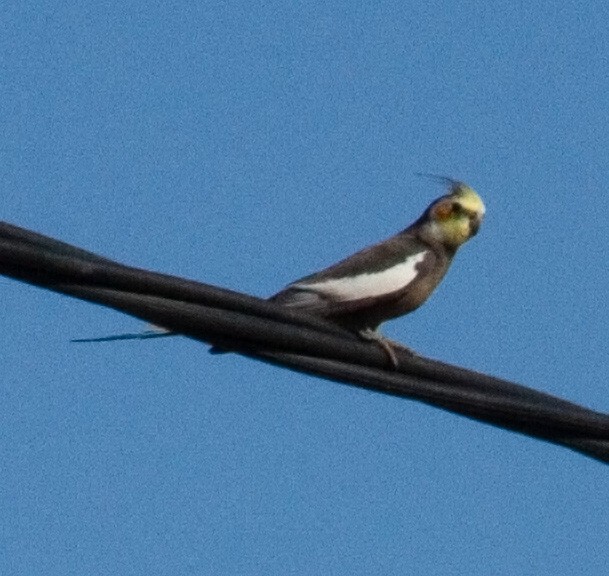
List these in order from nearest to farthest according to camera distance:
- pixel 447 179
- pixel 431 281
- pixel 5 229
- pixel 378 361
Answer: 1. pixel 5 229
2. pixel 378 361
3. pixel 431 281
4. pixel 447 179

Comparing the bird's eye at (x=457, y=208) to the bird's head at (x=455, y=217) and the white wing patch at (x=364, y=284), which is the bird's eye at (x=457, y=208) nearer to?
the bird's head at (x=455, y=217)

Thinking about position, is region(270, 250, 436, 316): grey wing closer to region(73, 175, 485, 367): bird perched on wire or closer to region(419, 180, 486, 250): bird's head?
region(73, 175, 485, 367): bird perched on wire

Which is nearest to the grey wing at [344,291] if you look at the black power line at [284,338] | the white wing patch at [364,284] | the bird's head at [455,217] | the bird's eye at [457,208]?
the white wing patch at [364,284]

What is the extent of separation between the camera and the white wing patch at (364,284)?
314 inches

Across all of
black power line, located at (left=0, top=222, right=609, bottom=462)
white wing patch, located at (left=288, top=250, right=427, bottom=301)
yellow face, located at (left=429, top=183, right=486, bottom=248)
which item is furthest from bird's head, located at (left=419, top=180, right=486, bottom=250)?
black power line, located at (left=0, top=222, right=609, bottom=462)

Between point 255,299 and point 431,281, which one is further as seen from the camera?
point 431,281

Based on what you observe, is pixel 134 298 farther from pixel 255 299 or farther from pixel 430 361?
pixel 430 361

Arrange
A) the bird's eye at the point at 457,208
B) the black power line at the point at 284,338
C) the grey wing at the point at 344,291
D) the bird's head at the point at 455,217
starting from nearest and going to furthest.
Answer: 1. the black power line at the point at 284,338
2. the grey wing at the point at 344,291
3. the bird's head at the point at 455,217
4. the bird's eye at the point at 457,208

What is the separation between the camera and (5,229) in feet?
15.2

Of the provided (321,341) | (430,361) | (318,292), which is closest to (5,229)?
(321,341)

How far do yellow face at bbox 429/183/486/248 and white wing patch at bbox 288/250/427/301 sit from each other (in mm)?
878

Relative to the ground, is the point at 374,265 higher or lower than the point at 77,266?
higher

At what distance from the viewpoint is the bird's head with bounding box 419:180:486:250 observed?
30.8 feet

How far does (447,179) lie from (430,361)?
4.89m
